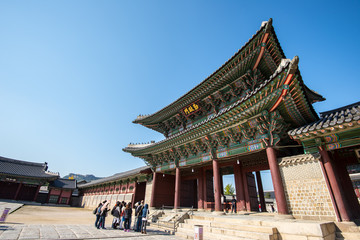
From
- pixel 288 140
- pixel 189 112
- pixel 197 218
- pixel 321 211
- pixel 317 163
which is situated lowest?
pixel 197 218

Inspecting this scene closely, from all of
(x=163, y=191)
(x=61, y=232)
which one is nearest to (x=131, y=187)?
(x=163, y=191)

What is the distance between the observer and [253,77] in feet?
35.0

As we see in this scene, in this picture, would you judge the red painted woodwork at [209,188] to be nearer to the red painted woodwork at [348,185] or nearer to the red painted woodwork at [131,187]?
the red painted woodwork at [348,185]

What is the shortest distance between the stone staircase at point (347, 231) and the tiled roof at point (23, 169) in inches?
1613

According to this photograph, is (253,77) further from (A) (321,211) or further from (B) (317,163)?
(A) (321,211)

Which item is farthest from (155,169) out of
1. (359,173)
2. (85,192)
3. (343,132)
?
(85,192)

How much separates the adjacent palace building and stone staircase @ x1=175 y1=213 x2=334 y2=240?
1.39 meters

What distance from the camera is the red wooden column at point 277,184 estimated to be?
23.0 ft

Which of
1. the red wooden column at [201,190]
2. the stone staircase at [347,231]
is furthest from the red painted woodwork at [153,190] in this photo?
the stone staircase at [347,231]

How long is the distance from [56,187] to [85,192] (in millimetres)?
6503

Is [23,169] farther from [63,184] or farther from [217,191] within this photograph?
[217,191]

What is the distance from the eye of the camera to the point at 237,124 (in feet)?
30.4

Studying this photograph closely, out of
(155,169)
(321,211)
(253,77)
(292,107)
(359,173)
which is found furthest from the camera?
(359,173)

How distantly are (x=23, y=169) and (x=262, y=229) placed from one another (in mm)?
43531
